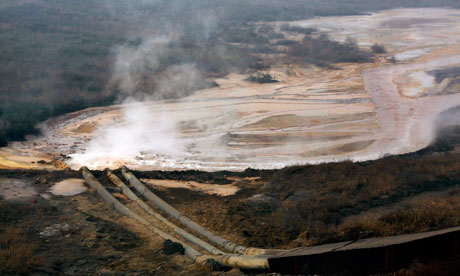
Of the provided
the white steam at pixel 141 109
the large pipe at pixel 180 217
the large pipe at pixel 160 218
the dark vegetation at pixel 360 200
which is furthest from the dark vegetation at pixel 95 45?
the dark vegetation at pixel 360 200

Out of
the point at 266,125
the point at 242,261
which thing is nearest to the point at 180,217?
the point at 242,261

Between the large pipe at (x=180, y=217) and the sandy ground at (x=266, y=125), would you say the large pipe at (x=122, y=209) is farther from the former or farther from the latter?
the sandy ground at (x=266, y=125)

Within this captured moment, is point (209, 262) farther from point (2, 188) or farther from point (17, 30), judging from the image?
point (17, 30)

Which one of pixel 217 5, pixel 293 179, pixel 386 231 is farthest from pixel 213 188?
pixel 217 5

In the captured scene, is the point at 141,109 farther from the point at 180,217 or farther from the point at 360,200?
the point at 360,200

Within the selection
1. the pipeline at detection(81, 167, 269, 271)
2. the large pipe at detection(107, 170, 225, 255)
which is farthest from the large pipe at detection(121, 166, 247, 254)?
the pipeline at detection(81, 167, 269, 271)
